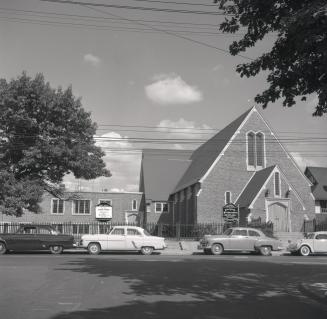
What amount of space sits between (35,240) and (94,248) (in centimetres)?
323

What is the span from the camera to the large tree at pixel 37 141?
3120 cm

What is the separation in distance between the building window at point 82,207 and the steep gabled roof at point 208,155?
40.7ft

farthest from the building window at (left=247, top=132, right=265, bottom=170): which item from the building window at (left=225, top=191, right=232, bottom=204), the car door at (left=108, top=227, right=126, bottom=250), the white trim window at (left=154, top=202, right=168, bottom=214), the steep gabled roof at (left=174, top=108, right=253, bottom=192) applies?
the car door at (left=108, top=227, right=126, bottom=250)

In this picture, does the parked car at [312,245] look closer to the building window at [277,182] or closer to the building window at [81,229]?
the building window at [277,182]

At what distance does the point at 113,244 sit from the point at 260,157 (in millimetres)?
23117

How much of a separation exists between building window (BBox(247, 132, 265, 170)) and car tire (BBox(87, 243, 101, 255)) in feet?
73.4

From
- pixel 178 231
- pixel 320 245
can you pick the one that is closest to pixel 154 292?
pixel 320 245

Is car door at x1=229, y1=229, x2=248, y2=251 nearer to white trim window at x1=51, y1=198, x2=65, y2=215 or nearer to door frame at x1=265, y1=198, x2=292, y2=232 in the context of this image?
door frame at x1=265, y1=198, x2=292, y2=232

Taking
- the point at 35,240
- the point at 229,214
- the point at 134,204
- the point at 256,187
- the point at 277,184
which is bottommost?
the point at 35,240

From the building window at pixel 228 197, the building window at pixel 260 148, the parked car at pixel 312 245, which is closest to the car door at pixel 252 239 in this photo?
the parked car at pixel 312 245

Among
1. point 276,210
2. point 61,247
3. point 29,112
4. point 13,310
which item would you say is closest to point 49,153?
point 29,112

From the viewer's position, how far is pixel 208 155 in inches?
1972

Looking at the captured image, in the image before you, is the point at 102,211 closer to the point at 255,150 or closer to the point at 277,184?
the point at 277,184

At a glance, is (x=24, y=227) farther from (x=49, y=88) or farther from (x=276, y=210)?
(x=276, y=210)
